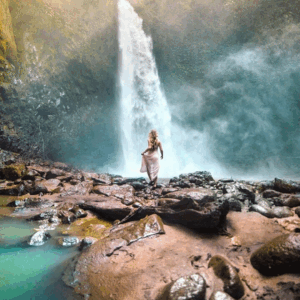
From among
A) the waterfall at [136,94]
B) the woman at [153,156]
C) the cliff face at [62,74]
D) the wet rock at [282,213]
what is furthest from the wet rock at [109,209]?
the waterfall at [136,94]

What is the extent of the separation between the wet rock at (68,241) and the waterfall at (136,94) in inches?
700

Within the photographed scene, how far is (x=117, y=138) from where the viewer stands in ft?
75.7

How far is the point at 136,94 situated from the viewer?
73.7 feet

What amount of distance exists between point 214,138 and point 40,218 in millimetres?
27898

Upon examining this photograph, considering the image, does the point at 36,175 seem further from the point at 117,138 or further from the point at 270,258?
the point at 117,138

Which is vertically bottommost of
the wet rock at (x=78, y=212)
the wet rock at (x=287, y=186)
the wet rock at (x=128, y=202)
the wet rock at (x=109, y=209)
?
the wet rock at (x=78, y=212)

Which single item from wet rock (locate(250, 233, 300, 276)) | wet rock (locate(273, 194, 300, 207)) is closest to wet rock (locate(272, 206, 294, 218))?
wet rock (locate(273, 194, 300, 207))

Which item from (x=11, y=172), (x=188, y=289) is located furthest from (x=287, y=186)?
(x=11, y=172)

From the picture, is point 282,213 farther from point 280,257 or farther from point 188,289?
point 188,289

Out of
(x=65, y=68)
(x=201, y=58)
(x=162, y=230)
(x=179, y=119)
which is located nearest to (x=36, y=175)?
(x=162, y=230)

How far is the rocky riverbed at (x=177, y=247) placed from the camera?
6.03 feet

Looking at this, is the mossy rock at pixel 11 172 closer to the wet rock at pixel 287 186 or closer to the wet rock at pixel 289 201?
the wet rock at pixel 289 201

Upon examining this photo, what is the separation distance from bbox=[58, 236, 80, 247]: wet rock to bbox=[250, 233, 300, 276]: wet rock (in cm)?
295

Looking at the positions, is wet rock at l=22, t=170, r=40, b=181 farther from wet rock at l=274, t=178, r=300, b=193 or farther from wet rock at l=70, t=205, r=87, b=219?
wet rock at l=274, t=178, r=300, b=193
